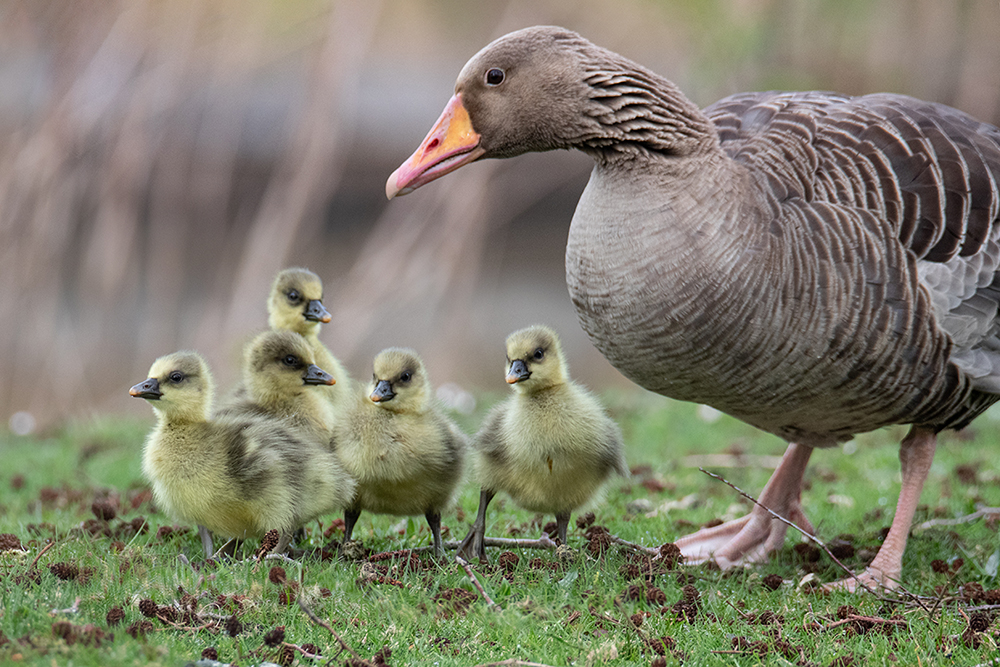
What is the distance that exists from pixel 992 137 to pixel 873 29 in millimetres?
7752

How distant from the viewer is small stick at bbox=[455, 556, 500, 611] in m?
3.86

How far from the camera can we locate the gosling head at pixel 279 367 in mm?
4832

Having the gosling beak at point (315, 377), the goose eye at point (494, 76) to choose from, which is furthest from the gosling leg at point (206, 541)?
the goose eye at point (494, 76)

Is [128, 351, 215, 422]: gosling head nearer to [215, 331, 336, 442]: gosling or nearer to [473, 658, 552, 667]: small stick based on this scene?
[215, 331, 336, 442]: gosling

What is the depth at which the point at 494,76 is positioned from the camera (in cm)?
448

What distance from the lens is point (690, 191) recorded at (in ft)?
14.2

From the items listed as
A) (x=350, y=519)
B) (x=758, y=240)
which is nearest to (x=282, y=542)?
(x=350, y=519)

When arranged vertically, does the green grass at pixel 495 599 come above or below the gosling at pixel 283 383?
below

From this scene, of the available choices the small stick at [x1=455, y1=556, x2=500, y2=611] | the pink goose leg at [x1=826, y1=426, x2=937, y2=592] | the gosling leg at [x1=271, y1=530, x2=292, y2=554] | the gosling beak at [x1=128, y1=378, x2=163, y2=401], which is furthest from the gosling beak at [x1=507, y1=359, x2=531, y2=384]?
the pink goose leg at [x1=826, y1=426, x2=937, y2=592]

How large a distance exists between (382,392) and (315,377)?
47cm

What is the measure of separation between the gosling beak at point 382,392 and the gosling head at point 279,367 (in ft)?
1.20

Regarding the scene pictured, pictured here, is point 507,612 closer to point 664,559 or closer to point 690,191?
point 664,559

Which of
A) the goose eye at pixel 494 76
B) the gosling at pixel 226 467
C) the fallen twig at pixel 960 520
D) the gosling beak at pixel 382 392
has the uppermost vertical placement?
the goose eye at pixel 494 76

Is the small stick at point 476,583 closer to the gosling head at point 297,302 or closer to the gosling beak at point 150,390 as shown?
the gosling beak at point 150,390
